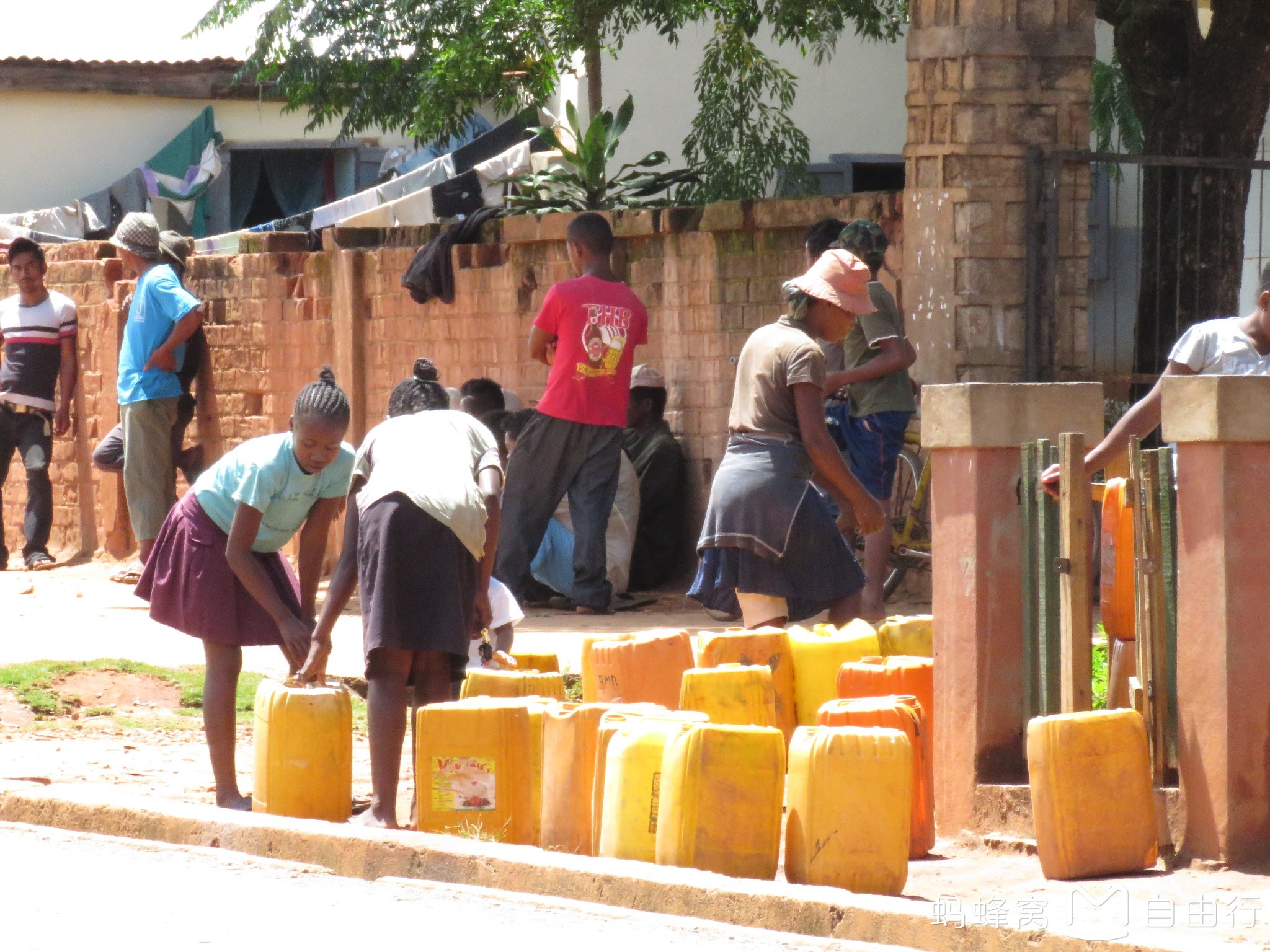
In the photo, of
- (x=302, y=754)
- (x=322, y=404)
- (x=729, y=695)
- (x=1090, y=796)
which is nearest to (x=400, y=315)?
(x=322, y=404)

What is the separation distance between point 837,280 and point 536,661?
1.56m

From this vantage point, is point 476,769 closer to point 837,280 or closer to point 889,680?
point 889,680

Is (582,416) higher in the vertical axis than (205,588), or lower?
higher

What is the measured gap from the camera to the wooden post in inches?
185

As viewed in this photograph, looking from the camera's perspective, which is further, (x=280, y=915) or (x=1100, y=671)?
(x=1100, y=671)

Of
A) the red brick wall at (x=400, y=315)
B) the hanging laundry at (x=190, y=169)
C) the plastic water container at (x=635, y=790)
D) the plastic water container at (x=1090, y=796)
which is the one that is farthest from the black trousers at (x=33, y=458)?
the plastic water container at (x=1090, y=796)

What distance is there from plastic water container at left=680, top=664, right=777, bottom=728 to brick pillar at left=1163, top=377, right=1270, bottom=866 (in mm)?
1314

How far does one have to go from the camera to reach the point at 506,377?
1079 cm

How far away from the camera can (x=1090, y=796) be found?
4.47m

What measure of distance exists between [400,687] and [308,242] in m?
7.83

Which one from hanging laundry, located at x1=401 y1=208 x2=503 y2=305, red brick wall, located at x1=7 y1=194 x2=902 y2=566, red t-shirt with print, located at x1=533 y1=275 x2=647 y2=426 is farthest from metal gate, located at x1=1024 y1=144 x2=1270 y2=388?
hanging laundry, located at x1=401 y1=208 x2=503 y2=305

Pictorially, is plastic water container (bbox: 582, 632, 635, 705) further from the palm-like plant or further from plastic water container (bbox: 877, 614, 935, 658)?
the palm-like plant

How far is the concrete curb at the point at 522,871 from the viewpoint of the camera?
4.02 meters

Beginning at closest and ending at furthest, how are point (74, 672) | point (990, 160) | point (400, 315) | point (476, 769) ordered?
point (476, 769), point (74, 672), point (990, 160), point (400, 315)
